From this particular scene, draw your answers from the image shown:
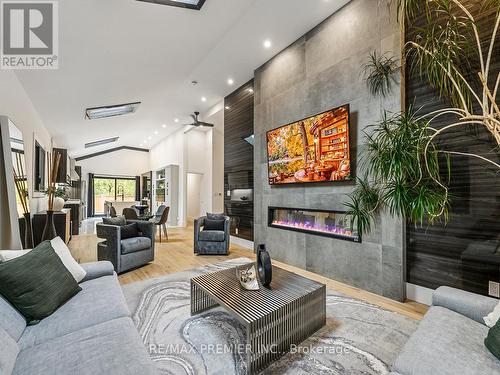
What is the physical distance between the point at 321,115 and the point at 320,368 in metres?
2.98

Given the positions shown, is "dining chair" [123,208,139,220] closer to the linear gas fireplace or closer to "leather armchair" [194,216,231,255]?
"leather armchair" [194,216,231,255]

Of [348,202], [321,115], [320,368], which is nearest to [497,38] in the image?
[321,115]

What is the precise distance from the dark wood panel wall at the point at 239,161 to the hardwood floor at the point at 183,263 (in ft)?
2.06

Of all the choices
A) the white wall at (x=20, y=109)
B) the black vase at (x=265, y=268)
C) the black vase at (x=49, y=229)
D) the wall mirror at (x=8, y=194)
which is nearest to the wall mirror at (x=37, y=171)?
the white wall at (x=20, y=109)

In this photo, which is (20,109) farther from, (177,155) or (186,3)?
(177,155)

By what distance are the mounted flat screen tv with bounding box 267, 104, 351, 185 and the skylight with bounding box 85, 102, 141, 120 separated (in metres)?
3.92

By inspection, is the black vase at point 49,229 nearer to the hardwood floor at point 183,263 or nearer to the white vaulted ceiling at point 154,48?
the hardwood floor at point 183,263

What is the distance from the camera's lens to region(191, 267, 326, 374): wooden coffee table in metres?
1.61

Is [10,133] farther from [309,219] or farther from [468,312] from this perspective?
[468,312]

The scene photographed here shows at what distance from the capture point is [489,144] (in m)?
2.21

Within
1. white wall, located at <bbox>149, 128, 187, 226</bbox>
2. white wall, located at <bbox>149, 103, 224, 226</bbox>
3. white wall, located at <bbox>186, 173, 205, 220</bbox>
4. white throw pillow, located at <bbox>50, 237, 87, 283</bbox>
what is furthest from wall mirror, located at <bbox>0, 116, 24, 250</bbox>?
white wall, located at <bbox>186, 173, 205, 220</bbox>

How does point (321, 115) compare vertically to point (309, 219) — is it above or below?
above

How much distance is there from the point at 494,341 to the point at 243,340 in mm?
1566

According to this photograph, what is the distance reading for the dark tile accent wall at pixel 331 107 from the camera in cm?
279
